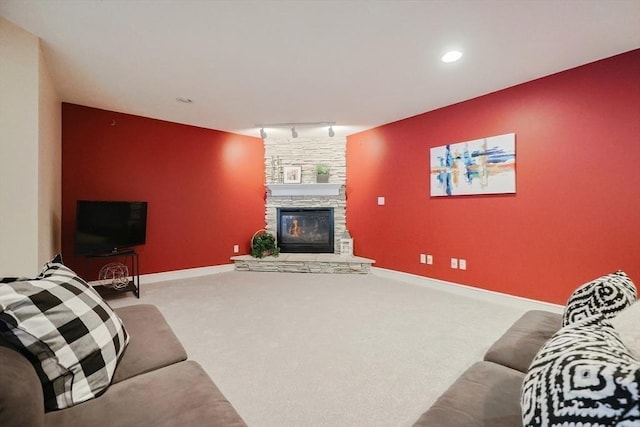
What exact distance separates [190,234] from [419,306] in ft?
11.9

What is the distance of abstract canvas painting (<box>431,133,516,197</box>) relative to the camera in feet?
10.7

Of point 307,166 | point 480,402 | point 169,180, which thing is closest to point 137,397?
point 480,402

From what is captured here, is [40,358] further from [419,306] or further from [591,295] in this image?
[419,306]

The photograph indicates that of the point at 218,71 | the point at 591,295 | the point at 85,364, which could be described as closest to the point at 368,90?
the point at 218,71

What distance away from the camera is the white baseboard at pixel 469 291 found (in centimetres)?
305

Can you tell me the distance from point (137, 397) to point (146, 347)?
0.37 m

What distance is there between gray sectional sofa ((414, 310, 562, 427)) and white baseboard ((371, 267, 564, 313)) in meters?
2.02

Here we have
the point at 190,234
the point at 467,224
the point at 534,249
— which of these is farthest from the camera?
the point at 190,234

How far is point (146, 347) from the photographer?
50.9 inches

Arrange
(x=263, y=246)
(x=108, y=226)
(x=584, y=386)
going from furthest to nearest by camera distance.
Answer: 1. (x=263, y=246)
2. (x=108, y=226)
3. (x=584, y=386)

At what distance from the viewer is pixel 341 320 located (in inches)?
Result: 108

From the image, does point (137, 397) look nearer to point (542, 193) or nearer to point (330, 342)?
Answer: point (330, 342)

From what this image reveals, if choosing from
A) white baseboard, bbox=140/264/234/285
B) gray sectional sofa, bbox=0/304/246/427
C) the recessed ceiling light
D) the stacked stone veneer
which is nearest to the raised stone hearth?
white baseboard, bbox=140/264/234/285

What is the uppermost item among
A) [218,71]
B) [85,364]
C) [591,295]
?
[218,71]
